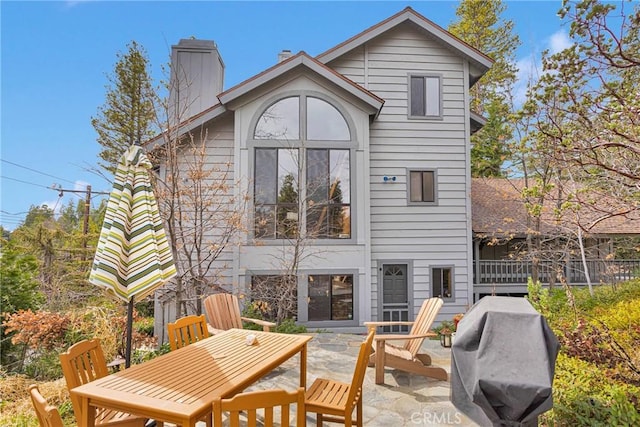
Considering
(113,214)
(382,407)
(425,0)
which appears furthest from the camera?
(425,0)

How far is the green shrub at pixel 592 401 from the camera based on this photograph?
2.86 m

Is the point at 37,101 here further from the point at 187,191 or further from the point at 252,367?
the point at 252,367

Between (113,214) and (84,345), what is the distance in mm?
1157

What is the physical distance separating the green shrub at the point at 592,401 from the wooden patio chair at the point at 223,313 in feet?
12.3

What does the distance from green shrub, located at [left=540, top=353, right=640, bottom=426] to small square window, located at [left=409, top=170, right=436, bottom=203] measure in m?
6.25

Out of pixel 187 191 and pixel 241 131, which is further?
pixel 241 131

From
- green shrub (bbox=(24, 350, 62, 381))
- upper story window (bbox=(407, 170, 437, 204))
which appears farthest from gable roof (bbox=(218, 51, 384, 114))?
green shrub (bbox=(24, 350, 62, 381))

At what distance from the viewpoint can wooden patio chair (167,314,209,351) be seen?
12.7 ft

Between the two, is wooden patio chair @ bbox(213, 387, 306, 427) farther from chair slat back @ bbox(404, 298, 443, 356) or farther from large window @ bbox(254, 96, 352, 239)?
large window @ bbox(254, 96, 352, 239)

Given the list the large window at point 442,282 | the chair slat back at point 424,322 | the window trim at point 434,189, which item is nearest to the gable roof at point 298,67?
the window trim at point 434,189

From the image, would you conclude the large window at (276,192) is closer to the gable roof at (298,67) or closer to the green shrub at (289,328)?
the gable roof at (298,67)

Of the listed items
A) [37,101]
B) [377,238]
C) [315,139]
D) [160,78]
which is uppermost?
[37,101]

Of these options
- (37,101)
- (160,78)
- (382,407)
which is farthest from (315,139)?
(37,101)

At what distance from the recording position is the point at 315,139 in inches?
352
